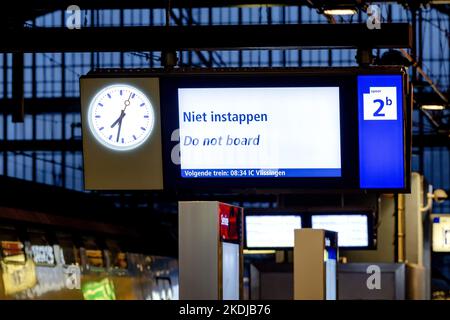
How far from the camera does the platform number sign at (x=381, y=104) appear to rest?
26.2ft

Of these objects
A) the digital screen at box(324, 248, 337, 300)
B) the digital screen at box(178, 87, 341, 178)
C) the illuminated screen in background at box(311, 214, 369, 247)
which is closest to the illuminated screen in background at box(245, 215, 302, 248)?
the illuminated screen in background at box(311, 214, 369, 247)

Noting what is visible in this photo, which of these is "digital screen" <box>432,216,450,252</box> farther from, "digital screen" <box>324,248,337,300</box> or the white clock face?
the white clock face

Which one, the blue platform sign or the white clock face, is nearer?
the blue platform sign

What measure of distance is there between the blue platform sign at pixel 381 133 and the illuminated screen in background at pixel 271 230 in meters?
8.94

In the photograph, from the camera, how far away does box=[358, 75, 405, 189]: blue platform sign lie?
26.2 feet

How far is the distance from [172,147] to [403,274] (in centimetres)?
812

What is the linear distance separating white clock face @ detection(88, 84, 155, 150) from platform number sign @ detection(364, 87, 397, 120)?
1.51m

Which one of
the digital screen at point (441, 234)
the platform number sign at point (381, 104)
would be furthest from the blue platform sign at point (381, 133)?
the digital screen at point (441, 234)

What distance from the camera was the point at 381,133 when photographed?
8.11 meters

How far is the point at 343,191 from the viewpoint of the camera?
27.0ft

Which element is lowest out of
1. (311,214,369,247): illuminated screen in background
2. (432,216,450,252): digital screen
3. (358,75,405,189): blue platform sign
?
(432,216,450,252): digital screen

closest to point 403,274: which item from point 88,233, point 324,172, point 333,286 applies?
point 333,286

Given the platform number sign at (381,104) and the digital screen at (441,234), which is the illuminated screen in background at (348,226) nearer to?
the digital screen at (441,234)
